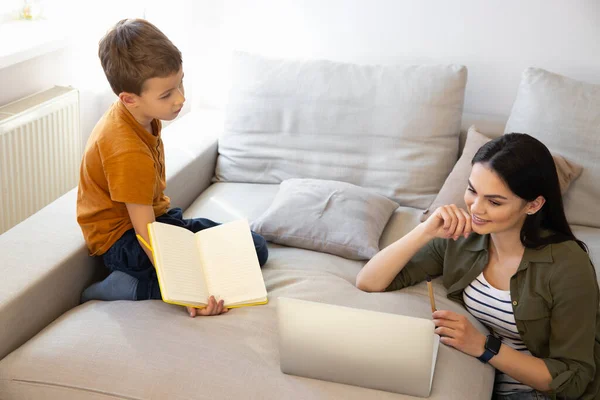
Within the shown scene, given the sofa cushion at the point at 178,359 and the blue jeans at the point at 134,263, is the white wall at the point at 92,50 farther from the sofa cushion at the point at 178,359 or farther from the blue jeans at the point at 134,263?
the sofa cushion at the point at 178,359

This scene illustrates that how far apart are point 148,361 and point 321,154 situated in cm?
115

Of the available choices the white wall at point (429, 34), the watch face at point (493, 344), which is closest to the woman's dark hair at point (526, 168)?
the watch face at point (493, 344)

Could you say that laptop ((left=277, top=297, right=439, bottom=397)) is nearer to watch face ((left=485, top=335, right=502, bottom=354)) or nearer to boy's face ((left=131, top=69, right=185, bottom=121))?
→ watch face ((left=485, top=335, right=502, bottom=354))

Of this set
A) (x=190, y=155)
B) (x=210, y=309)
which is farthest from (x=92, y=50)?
(x=210, y=309)

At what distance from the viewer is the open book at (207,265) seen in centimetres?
178

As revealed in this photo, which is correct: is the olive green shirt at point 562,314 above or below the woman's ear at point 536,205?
below

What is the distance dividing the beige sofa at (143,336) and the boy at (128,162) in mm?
52

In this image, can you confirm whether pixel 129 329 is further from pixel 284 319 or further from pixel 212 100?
pixel 212 100

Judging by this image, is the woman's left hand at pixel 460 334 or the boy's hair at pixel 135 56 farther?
the boy's hair at pixel 135 56

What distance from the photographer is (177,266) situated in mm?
1811

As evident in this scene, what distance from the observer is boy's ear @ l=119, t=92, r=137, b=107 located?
6.15 feet

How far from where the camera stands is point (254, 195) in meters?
2.54

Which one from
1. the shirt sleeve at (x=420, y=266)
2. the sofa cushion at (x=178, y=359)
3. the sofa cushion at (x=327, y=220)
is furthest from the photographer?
the sofa cushion at (x=327, y=220)

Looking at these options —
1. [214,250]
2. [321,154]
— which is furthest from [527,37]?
[214,250]
